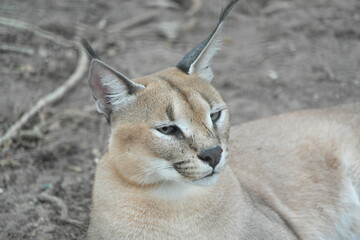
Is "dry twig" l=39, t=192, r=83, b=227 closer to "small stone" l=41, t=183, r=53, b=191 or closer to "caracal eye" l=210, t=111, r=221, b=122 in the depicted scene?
"small stone" l=41, t=183, r=53, b=191

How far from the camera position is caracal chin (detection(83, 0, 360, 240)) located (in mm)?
3109

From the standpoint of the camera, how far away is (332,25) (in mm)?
7355

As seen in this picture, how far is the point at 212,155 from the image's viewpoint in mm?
3021

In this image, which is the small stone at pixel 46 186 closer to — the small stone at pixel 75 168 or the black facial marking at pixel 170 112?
the small stone at pixel 75 168

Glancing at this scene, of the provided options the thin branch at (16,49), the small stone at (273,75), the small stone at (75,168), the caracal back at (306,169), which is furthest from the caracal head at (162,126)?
the thin branch at (16,49)

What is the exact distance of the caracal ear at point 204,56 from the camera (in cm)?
349

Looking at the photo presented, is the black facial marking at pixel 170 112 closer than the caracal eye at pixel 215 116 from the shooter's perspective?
Yes

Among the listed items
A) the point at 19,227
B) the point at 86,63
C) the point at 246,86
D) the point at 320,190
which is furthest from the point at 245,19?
the point at 19,227

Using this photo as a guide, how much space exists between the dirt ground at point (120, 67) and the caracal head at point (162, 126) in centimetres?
129

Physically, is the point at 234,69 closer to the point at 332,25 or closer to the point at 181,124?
the point at 332,25

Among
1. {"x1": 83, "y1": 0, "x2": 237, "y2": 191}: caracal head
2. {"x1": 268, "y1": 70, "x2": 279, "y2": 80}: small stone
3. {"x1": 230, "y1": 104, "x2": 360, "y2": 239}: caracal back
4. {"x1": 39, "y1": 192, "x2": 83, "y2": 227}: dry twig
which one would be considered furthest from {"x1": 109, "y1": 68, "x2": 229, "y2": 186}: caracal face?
{"x1": 268, "y1": 70, "x2": 279, "y2": 80}: small stone

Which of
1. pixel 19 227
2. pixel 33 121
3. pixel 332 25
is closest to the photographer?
pixel 19 227

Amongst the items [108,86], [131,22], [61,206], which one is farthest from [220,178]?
[131,22]

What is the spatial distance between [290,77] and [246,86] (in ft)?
1.76
